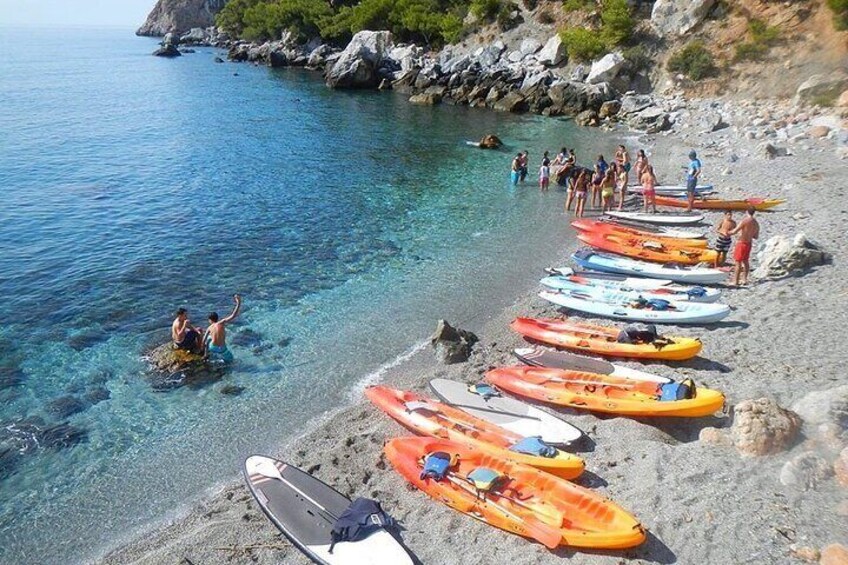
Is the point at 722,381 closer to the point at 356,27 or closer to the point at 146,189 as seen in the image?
the point at 146,189

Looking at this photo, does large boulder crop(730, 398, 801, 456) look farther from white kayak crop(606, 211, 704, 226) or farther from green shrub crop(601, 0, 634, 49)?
green shrub crop(601, 0, 634, 49)

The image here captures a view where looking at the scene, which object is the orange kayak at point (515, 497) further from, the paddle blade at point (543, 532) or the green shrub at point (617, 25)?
the green shrub at point (617, 25)

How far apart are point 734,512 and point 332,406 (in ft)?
26.4

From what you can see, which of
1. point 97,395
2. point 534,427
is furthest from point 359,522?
point 97,395

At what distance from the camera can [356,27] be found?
78625 millimetres

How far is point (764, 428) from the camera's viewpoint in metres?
9.05

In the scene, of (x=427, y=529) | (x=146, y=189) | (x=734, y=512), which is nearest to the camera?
(x=734, y=512)

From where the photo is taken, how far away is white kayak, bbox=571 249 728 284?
55.2 ft

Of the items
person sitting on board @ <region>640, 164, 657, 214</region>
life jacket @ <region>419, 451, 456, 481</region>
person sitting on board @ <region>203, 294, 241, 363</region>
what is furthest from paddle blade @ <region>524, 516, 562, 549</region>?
person sitting on board @ <region>640, 164, 657, 214</region>

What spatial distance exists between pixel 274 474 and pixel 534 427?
486 cm

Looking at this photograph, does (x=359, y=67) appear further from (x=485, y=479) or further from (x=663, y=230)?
(x=485, y=479)

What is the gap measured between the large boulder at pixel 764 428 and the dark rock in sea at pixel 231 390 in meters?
10.1

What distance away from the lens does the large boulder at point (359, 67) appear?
2443 inches

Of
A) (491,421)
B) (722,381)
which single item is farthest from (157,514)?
(722,381)
